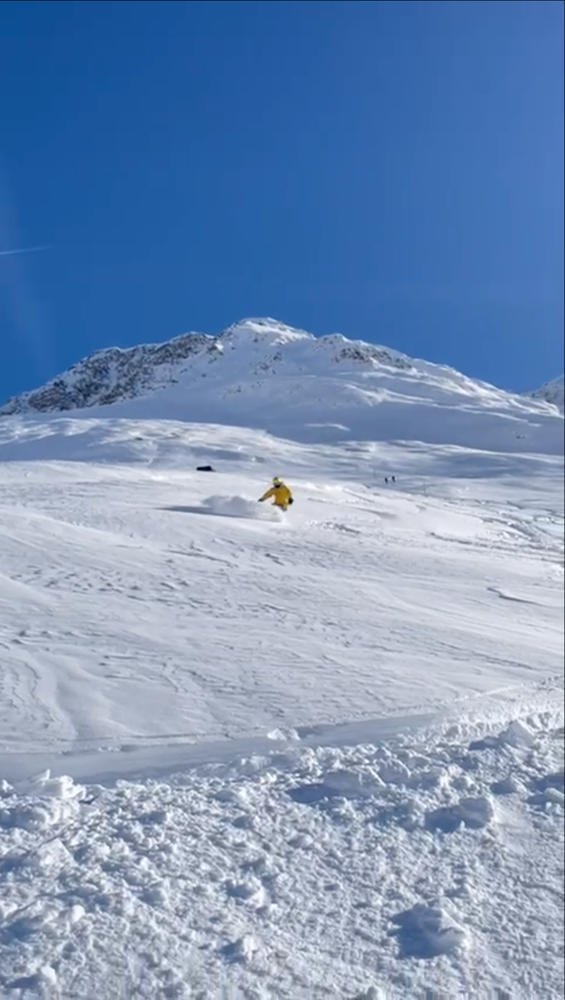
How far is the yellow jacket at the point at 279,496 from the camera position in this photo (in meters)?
16.1

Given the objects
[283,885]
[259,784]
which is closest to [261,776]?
[259,784]

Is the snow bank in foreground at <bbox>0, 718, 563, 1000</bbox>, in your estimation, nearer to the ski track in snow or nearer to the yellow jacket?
the ski track in snow

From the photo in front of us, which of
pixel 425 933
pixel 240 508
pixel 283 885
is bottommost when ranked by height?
pixel 425 933

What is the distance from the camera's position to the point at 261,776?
5348 mm

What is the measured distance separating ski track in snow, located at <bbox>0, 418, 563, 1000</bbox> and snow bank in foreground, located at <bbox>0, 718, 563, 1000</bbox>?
1cm

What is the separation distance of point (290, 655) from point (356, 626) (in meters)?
1.53

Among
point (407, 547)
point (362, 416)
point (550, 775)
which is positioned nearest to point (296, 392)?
point (362, 416)

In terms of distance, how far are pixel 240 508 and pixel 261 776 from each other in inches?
396

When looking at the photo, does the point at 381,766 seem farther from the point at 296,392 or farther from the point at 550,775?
the point at 296,392

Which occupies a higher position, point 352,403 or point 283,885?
point 352,403

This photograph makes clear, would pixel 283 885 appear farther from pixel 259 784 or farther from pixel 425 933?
pixel 259 784

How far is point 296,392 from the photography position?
3822 centimetres

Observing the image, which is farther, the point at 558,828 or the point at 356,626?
the point at 356,626

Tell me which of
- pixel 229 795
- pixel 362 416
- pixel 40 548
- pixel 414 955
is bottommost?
pixel 414 955
